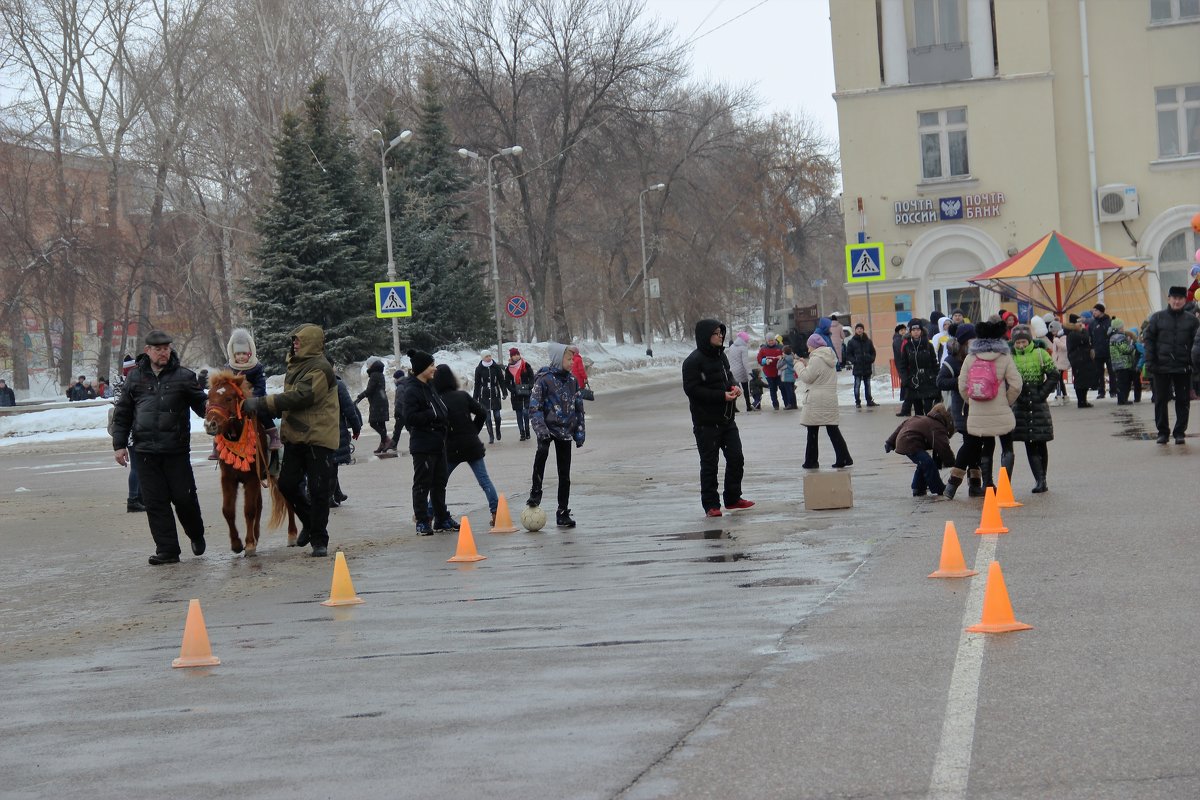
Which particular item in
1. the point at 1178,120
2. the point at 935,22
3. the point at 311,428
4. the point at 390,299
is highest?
the point at 935,22

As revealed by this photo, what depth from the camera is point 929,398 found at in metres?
25.0

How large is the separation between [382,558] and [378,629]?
3918mm

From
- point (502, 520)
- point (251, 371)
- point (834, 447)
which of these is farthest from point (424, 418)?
point (834, 447)

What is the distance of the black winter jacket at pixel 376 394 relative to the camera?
25.7 m

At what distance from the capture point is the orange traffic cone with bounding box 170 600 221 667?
8438 mm

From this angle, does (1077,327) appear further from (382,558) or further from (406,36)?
(406,36)

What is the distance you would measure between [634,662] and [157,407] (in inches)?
278

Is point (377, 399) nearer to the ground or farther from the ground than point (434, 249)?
nearer to the ground

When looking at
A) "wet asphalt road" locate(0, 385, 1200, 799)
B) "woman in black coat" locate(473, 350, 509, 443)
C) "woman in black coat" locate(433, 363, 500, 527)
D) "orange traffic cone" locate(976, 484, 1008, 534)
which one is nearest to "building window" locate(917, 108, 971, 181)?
"woman in black coat" locate(473, 350, 509, 443)

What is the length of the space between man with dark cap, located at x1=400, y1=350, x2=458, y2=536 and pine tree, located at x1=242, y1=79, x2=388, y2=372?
1225 inches

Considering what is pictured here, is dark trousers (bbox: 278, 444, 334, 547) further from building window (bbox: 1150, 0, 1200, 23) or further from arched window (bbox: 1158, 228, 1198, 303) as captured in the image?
building window (bbox: 1150, 0, 1200, 23)

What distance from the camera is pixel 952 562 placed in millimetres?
9922

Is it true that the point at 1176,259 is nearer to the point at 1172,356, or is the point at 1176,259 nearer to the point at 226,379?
the point at 1172,356

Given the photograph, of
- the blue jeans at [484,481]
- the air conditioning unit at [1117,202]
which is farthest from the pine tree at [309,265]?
the blue jeans at [484,481]
